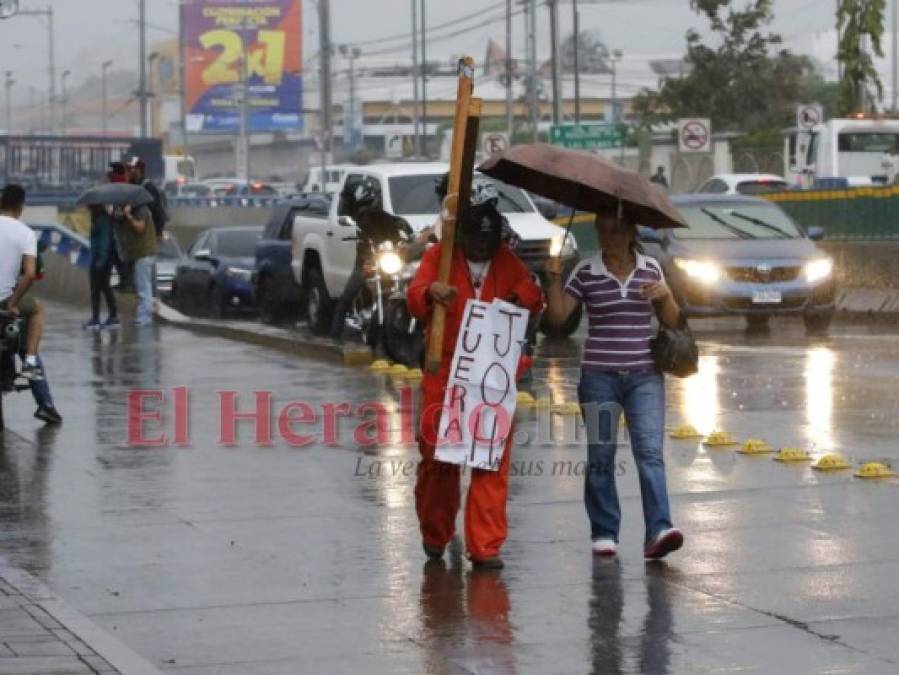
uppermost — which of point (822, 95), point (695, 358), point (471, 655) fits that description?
point (822, 95)

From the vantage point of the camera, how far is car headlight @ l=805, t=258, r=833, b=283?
80.5 feet

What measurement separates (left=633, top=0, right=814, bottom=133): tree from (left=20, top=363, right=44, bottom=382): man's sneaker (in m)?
58.5

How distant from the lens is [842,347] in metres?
21.3

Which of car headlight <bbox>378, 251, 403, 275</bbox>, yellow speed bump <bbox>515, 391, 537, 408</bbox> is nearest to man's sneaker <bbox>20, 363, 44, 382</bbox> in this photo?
yellow speed bump <bbox>515, 391, 537, 408</bbox>

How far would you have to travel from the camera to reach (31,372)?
1520cm

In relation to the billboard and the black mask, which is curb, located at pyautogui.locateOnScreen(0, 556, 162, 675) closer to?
the black mask

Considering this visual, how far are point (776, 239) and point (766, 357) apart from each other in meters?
5.63

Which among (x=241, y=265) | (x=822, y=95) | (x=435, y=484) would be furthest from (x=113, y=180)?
(x=822, y=95)

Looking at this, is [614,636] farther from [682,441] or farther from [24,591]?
[682,441]

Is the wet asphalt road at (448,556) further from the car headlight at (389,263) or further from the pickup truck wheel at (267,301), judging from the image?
the pickup truck wheel at (267,301)

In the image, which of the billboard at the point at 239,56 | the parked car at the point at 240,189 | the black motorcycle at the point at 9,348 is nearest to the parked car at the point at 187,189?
the parked car at the point at 240,189

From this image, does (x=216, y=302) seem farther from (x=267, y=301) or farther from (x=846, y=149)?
(x=846, y=149)

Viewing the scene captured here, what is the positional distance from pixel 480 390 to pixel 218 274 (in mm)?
20801

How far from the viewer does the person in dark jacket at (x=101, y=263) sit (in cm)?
2520
